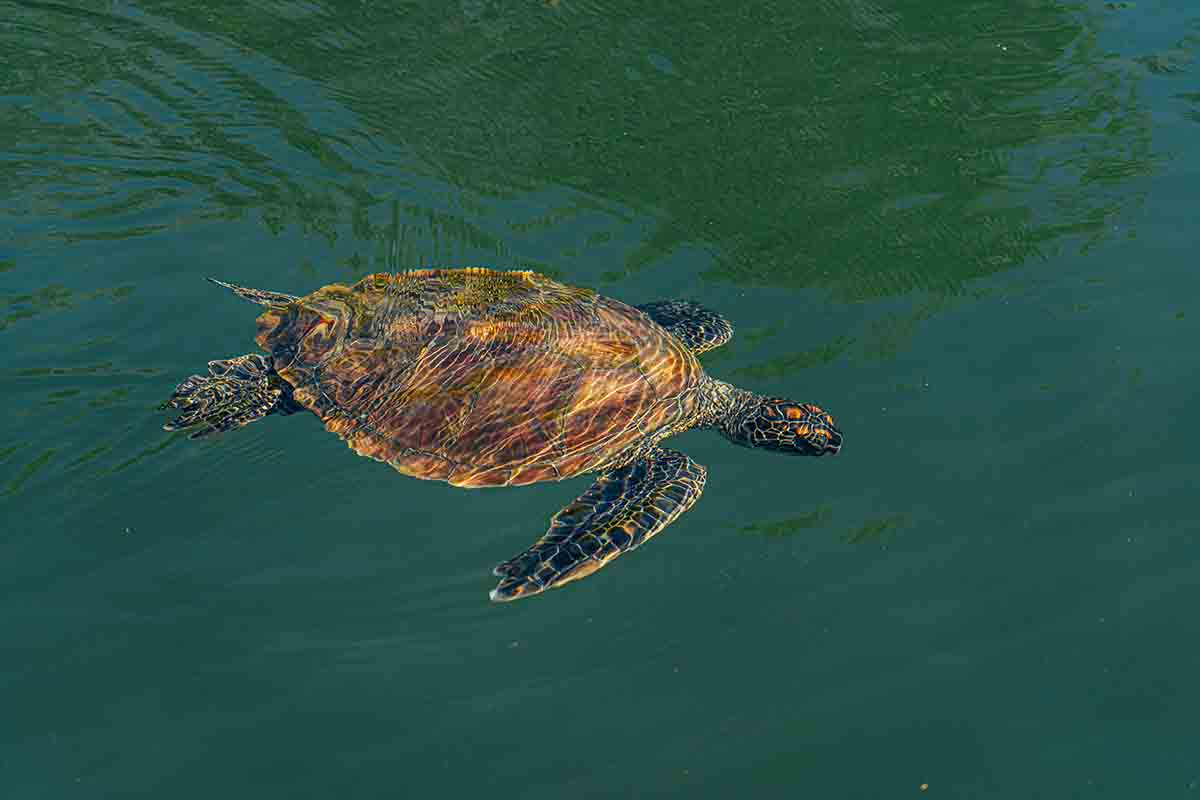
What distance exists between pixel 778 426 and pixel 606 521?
1293mm

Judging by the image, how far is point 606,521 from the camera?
5.74 metres

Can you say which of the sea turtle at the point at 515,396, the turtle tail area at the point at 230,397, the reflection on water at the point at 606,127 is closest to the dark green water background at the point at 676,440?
the reflection on water at the point at 606,127

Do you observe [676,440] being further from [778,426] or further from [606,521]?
[606,521]

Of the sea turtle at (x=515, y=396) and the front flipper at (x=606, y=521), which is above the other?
the sea turtle at (x=515, y=396)

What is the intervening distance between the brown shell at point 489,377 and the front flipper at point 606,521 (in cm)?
20

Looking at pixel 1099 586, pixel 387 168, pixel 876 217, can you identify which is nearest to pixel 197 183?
pixel 387 168

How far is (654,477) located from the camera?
19.8 feet

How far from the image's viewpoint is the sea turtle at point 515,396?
5.94 m

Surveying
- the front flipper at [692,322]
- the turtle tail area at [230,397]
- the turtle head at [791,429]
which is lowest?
the turtle tail area at [230,397]

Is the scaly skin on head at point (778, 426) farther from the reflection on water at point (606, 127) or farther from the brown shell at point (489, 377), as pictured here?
the reflection on water at point (606, 127)

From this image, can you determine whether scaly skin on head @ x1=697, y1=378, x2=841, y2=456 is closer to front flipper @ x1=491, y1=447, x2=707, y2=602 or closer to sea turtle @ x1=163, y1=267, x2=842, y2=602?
sea turtle @ x1=163, y1=267, x2=842, y2=602

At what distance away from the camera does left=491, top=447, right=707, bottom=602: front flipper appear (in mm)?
5371

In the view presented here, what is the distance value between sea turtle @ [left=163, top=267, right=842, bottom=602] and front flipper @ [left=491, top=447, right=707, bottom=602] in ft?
0.04

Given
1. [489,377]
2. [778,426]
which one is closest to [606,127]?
[489,377]
